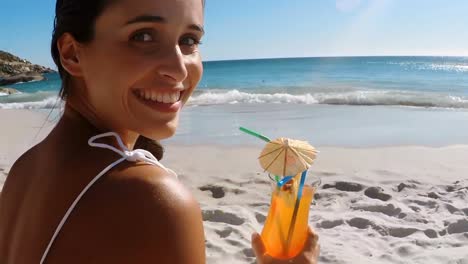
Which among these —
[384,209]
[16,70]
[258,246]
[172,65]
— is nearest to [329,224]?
[384,209]

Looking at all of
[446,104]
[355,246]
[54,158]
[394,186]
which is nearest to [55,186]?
[54,158]

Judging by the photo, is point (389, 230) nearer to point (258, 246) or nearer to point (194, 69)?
point (258, 246)

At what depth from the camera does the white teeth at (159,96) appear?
1.14 meters

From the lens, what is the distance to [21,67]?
37.2 m

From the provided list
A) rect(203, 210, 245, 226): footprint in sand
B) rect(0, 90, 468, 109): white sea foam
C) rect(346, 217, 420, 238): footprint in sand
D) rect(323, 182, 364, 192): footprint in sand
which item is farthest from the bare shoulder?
rect(0, 90, 468, 109): white sea foam

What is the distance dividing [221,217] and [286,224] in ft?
8.00

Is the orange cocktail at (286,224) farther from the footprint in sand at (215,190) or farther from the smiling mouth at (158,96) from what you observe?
the footprint in sand at (215,190)

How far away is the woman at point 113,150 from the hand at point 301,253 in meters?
0.39

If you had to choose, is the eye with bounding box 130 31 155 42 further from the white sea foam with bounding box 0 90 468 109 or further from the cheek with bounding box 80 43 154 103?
the white sea foam with bounding box 0 90 468 109

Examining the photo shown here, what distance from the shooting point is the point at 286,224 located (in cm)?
154

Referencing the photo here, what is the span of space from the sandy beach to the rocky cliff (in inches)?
1137

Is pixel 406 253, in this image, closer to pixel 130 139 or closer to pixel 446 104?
pixel 130 139

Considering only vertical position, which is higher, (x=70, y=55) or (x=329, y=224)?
(x=70, y=55)

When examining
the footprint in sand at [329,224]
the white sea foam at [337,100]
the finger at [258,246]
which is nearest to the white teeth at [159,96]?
the finger at [258,246]
